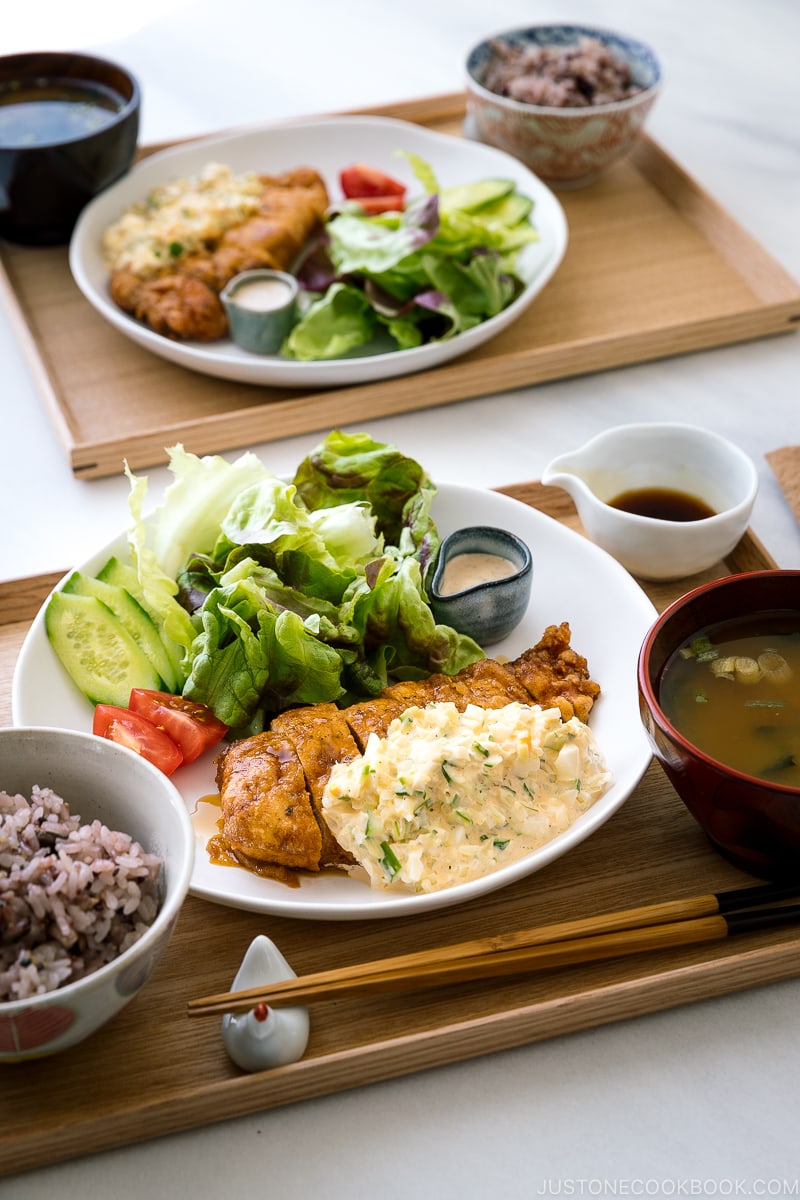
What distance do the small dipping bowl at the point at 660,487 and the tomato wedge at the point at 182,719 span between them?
95cm

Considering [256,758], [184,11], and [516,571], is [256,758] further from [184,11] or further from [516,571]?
[184,11]

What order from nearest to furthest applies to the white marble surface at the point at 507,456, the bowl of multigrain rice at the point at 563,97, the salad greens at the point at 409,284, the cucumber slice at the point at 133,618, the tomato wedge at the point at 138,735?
the white marble surface at the point at 507,456 < the tomato wedge at the point at 138,735 < the cucumber slice at the point at 133,618 < the salad greens at the point at 409,284 < the bowl of multigrain rice at the point at 563,97

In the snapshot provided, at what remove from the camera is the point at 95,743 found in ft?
6.59

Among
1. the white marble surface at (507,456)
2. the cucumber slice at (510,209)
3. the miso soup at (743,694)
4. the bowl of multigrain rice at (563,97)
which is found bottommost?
the white marble surface at (507,456)

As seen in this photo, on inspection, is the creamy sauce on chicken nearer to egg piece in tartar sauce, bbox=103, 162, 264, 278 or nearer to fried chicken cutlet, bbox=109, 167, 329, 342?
fried chicken cutlet, bbox=109, 167, 329, 342

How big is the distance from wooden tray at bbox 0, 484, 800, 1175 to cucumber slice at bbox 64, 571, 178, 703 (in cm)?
54

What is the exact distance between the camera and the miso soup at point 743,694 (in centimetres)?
206

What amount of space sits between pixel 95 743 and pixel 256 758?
0.33 m

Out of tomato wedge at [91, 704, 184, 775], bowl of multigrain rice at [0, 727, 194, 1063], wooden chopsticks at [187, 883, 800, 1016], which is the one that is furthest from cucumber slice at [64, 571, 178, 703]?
wooden chopsticks at [187, 883, 800, 1016]

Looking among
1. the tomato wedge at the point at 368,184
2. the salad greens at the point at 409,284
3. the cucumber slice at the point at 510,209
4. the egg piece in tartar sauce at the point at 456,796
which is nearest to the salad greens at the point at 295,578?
the egg piece in tartar sauce at the point at 456,796

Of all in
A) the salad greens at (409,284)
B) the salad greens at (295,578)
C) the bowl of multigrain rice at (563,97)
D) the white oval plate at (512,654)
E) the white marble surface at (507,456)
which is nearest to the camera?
the white marble surface at (507,456)

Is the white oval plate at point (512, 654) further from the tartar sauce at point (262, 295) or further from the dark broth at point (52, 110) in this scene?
the dark broth at point (52, 110)

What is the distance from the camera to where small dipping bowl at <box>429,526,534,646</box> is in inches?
99.9

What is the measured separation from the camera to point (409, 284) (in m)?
3.55
